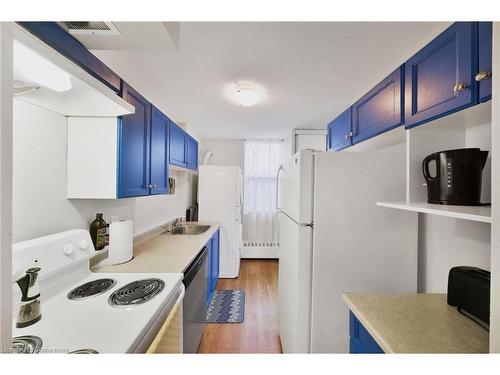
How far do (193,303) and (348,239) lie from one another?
119cm

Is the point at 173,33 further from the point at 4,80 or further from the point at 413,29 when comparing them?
the point at 413,29

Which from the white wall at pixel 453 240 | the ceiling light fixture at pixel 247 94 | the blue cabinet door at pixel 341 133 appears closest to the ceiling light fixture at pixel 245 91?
the ceiling light fixture at pixel 247 94

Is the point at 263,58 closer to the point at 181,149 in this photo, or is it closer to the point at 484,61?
the point at 484,61

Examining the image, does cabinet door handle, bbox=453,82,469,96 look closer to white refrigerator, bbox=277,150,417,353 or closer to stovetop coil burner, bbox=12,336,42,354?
white refrigerator, bbox=277,150,417,353

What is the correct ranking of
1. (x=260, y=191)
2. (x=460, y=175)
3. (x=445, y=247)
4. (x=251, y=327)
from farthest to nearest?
(x=260, y=191), (x=251, y=327), (x=445, y=247), (x=460, y=175)

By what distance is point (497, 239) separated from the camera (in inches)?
16.3

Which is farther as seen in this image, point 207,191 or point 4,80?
point 207,191

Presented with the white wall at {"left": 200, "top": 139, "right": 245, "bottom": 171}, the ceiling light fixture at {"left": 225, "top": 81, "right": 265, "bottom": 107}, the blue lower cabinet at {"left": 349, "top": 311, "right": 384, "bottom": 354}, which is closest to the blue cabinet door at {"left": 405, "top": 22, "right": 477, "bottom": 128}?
the blue lower cabinet at {"left": 349, "top": 311, "right": 384, "bottom": 354}

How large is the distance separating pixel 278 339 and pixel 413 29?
257cm

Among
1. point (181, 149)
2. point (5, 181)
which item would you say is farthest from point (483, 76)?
point (181, 149)

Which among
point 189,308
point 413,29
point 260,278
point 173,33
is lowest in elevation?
point 260,278

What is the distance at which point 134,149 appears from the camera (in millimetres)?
1462

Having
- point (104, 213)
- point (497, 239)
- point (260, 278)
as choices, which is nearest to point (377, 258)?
point (497, 239)

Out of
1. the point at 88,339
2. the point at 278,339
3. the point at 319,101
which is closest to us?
the point at 88,339
